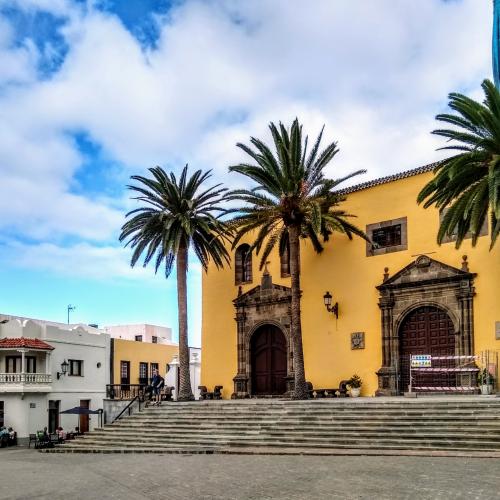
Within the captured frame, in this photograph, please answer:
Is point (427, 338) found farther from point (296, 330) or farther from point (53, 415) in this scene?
point (53, 415)

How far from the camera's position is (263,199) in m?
26.4

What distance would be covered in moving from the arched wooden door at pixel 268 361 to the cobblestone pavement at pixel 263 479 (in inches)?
481

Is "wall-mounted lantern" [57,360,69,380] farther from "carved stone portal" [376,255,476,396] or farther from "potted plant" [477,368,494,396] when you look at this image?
"potted plant" [477,368,494,396]

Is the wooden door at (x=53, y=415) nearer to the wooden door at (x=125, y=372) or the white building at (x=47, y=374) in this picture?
the white building at (x=47, y=374)

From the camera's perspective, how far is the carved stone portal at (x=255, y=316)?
30047 mm

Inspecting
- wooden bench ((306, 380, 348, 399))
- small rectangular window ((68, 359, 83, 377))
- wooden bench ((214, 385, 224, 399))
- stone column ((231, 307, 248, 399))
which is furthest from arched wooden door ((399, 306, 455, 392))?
small rectangular window ((68, 359, 83, 377))

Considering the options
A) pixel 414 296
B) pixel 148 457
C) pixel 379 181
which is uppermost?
pixel 379 181

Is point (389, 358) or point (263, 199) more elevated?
point (263, 199)

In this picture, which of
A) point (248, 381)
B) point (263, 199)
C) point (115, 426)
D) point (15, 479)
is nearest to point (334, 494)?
point (15, 479)

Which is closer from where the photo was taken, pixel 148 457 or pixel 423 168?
pixel 148 457

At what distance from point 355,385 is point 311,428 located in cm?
720

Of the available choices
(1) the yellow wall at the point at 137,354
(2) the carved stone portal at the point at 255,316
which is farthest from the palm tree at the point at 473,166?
(1) the yellow wall at the point at 137,354

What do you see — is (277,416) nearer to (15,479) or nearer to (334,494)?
(15,479)

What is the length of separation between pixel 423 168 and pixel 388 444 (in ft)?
38.6
